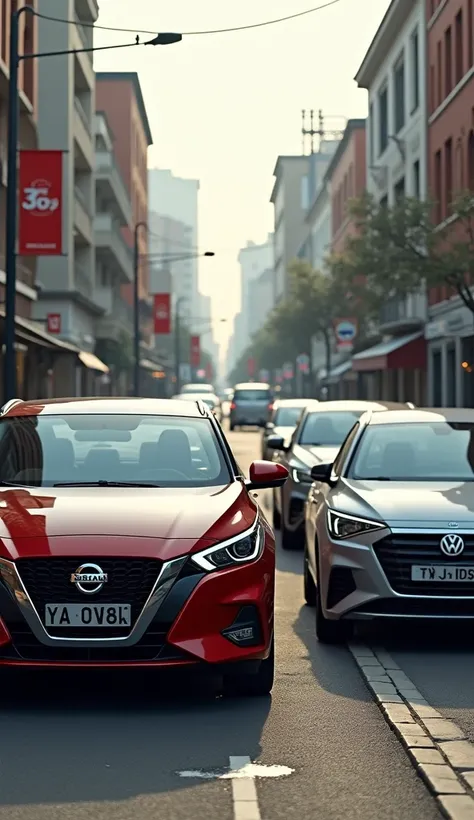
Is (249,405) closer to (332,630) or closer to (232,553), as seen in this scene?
(332,630)

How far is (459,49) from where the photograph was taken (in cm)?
4050

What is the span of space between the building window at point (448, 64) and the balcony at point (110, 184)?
2604cm

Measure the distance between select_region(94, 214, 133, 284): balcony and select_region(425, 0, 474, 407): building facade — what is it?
22785 mm

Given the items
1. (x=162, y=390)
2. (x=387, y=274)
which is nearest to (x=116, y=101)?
(x=162, y=390)

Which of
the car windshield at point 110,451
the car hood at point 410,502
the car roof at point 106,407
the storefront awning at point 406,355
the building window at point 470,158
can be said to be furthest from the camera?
the storefront awning at point 406,355

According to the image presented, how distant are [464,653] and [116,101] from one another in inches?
3192

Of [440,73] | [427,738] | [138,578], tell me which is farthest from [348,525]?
[440,73]

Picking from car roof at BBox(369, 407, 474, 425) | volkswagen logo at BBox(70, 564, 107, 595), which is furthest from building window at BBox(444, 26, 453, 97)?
volkswagen logo at BBox(70, 564, 107, 595)

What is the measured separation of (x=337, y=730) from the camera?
22.5ft

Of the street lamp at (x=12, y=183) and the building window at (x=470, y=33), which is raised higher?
the building window at (x=470, y=33)

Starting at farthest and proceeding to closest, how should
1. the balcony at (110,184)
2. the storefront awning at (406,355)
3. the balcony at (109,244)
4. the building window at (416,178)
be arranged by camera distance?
the balcony at (110,184) < the balcony at (109,244) < the building window at (416,178) < the storefront awning at (406,355)

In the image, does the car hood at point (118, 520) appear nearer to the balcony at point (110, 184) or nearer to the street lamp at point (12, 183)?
the street lamp at point (12, 183)

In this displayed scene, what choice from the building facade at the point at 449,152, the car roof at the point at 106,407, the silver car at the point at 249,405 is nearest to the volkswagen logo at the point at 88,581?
the car roof at the point at 106,407

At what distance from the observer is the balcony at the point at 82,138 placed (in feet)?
183
